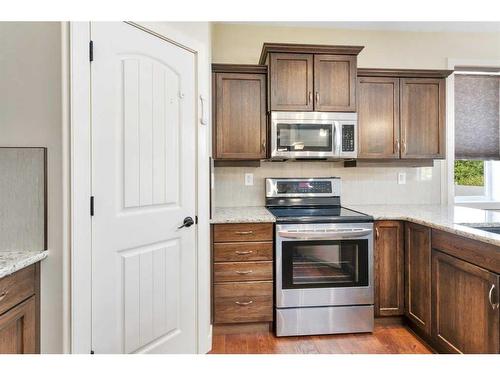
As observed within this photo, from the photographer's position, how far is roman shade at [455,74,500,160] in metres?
2.86

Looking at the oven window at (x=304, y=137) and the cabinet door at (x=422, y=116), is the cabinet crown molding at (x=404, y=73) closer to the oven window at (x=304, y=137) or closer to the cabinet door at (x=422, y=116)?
the cabinet door at (x=422, y=116)

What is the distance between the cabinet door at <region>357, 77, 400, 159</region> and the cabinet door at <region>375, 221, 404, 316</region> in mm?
695

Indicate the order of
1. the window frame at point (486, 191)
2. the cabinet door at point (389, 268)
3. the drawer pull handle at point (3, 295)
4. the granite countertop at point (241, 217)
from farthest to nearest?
1. the window frame at point (486, 191)
2. the cabinet door at point (389, 268)
3. the granite countertop at point (241, 217)
4. the drawer pull handle at point (3, 295)

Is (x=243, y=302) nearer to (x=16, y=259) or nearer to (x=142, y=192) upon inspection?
(x=142, y=192)

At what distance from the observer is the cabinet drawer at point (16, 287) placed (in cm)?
103

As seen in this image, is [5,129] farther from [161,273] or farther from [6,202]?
[161,273]

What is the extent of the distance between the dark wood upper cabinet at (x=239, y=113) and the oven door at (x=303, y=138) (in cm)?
13

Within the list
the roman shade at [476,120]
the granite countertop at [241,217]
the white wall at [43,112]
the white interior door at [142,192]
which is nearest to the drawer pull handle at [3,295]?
the white wall at [43,112]

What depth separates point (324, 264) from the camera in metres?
2.14

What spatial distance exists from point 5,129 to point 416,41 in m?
3.39

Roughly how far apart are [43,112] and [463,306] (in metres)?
2.34

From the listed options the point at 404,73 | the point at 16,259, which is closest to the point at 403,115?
the point at 404,73
